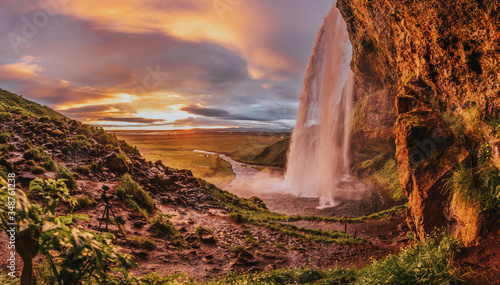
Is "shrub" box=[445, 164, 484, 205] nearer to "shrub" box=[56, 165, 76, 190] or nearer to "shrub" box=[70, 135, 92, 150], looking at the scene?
"shrub" box=[56, 165, 76, 190]

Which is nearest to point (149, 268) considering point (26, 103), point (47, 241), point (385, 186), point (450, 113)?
point (47, 241)

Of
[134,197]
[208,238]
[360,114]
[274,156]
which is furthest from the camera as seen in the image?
[274,156]

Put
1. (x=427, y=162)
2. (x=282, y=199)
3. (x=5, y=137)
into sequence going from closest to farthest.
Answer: (x=427, y=162) < (x=5, y=137) < (x=282, y=199)

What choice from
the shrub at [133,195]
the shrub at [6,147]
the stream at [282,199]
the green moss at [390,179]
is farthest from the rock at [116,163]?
the green moss at [390,179]

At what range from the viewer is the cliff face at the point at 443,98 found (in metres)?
6.27

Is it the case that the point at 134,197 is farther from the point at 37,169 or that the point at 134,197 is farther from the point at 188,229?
the point at 37,169

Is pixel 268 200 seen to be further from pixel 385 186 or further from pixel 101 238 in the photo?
pixel 101 238

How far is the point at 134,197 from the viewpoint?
47.2ft

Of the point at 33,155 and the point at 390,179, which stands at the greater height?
the point at 33,155

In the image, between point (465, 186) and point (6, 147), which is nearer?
point (465, 186)

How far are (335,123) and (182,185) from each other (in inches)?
1179

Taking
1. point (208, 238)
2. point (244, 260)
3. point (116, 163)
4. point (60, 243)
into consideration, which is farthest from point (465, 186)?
point (116, 163)

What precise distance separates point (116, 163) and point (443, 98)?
20.7m

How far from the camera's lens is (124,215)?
39.8ft
